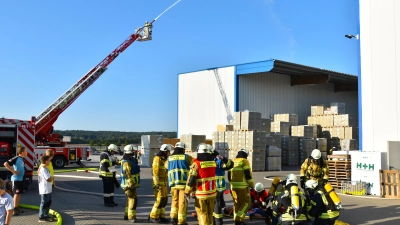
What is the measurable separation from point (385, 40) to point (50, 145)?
1827cm

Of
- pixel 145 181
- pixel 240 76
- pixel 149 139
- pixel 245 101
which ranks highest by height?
pixel 240 76

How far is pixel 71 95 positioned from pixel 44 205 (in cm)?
1524

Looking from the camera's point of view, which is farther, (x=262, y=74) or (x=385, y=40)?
(x=262, y=74)

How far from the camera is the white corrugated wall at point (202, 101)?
88.2ft

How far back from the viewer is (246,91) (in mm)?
26734

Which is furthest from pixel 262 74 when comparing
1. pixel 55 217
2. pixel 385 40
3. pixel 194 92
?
pixel 55 217

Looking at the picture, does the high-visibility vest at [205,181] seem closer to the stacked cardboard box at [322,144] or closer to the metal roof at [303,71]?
the metal roof at [303,71]

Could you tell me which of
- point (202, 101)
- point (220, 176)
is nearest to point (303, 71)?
point (202, 101)

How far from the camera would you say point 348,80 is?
32438 mm

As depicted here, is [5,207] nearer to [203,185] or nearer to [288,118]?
[203,185]

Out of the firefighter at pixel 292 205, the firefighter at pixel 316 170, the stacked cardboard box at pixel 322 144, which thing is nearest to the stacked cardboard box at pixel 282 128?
the stacked cardboard box at pixel 322 144

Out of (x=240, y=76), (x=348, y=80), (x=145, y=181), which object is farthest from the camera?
(x=348, y=80)

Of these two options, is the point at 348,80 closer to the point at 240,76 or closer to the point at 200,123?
the point at 240,76

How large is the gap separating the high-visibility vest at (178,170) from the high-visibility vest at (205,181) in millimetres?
1001
